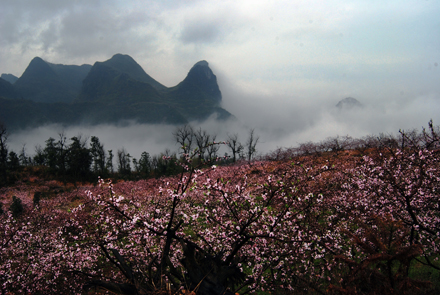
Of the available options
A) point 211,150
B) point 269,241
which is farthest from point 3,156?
point 269,241

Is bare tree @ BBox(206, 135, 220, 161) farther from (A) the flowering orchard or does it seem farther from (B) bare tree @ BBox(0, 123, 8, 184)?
(B) bare tree @ BBox(0, 123, 8, 184)

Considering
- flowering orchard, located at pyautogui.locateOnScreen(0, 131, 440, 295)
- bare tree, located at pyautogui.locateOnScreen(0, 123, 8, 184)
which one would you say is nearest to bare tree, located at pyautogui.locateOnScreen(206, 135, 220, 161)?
flowering orchard, located at pyautogui.locateOnScreen(0, 131, 440, 295)

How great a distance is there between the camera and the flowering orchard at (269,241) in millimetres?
3544

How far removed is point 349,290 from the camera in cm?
280

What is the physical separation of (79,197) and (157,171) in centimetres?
2386

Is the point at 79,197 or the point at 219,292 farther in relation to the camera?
the point at 79,197

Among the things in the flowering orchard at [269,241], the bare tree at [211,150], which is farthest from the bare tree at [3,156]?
the flowering orchard at [269,241]

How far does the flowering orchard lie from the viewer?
3.54 metres

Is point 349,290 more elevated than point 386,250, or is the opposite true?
point 386,250

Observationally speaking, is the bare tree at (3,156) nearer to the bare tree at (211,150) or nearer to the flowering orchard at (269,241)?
the bare tree at (211,150)

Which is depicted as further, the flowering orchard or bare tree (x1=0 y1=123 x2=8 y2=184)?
bare tree (x1=0 y1=123 x2=8 y2=184)

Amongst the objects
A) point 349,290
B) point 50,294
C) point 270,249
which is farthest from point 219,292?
point 50,294

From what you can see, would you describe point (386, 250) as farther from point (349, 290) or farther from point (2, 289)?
point (2, 289)

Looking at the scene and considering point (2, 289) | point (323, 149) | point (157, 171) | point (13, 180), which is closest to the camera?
point (2, 289)
